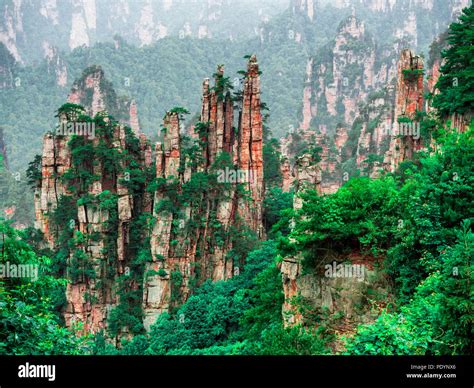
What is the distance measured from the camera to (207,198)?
89.3 feet

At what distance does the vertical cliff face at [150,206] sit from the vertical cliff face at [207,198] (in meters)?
0.04

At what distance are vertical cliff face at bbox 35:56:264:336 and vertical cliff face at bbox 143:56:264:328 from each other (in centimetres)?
4

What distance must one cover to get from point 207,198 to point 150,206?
2.90 m

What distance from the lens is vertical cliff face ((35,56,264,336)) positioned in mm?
26453

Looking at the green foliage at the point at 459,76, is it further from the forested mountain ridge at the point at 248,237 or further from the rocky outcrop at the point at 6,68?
the rocky outcrop at the point at 6,68

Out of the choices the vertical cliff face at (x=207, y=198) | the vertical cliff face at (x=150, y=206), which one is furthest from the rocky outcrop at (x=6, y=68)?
the vertical cliff face at (x=207, y=198)

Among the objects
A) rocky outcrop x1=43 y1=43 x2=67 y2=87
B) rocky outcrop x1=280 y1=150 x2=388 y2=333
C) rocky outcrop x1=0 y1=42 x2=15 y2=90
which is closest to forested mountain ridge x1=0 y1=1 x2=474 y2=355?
rocky outcrop x1=280 y1=150 x2=388 y2=333

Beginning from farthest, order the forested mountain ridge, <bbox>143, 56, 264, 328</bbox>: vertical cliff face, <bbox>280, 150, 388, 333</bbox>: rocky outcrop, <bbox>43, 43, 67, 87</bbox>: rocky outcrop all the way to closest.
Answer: <bbox>43, 43, 67, 87</bbox>: rocky outcrop, <bbox>143, 56, 264, 328</bbox>: vertical cliff face, <bbox>280, 150, 388, 333</bbox>: rocky outcrop, the forested mountain ridge

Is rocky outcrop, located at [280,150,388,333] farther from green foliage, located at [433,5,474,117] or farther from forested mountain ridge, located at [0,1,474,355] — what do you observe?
green foliage, located at [433,5,474,117]

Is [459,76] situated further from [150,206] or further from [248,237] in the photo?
[150,206]

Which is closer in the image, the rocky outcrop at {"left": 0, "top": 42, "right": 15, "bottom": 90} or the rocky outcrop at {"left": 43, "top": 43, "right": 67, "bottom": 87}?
the rocky outcrop at {"left": 0, "top": 42, "right": 15, "bottom": 90}

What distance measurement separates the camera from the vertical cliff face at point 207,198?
26281 mm
